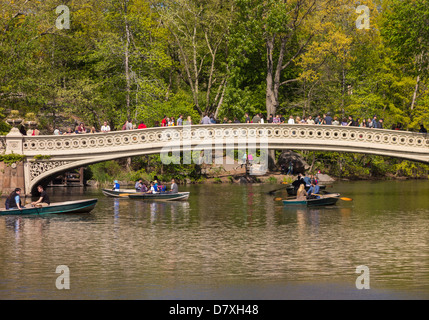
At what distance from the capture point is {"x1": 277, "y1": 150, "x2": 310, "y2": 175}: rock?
57969mm

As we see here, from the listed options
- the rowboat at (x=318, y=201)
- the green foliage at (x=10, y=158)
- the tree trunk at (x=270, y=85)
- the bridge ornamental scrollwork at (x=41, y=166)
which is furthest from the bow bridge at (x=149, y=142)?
the tree trunk at (x=270, y=85)

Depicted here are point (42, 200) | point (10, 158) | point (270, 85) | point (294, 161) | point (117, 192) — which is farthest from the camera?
point (294, 161)

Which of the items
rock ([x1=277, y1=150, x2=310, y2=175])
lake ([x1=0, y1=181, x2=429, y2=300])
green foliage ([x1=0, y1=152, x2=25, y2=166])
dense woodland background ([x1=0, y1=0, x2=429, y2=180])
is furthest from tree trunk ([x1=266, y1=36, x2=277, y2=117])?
green foliage ([x1=0, y1=152, x2=25, y2=166])

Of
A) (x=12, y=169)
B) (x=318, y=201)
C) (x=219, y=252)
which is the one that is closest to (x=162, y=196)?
(x=12, y=169)

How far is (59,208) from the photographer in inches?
1203

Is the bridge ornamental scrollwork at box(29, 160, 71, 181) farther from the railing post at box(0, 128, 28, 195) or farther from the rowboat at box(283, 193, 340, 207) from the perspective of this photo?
the rowboat at box(283, 193, 340, 207)

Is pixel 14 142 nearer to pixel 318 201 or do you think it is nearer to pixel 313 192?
pixel 313 192

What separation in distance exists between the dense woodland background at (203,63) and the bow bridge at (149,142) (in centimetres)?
733

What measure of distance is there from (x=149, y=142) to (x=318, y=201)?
32.2ft

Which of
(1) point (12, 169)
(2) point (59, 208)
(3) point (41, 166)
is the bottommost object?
(2) point (59, 208)

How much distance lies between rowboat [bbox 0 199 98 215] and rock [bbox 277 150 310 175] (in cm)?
2866

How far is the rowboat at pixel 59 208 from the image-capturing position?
29859 millimetres
